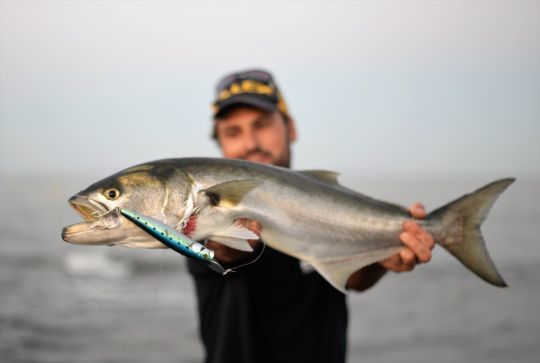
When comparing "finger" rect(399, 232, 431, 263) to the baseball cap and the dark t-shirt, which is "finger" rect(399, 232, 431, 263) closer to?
the dark t-shirt

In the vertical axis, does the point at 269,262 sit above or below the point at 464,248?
below

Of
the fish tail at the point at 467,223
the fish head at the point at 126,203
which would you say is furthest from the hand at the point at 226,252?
the fish tail at the point at 467,223

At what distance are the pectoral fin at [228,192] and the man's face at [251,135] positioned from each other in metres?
2.20

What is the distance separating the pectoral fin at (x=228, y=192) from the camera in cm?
273

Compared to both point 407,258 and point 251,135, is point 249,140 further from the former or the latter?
point 407,258

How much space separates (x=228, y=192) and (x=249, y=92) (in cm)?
245

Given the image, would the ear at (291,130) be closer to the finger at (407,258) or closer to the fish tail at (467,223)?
the finger at (407,258)

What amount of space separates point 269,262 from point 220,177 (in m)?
1.88

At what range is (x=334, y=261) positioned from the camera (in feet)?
11.0

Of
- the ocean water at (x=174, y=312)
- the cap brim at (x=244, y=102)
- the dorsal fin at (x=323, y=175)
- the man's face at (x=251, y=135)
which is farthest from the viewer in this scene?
the ocean water at (x=174, y=312)

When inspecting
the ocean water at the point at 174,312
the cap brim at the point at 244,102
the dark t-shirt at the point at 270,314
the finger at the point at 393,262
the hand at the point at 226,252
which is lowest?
the ocean water at the point at 174,312

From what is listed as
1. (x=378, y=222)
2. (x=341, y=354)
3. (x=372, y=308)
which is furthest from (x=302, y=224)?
(x=372, y=308)

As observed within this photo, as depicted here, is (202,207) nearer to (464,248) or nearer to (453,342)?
(464,248)

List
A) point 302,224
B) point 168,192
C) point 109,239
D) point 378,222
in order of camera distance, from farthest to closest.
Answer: point 378,222, point 302,224, point 168,192, point 109,239
